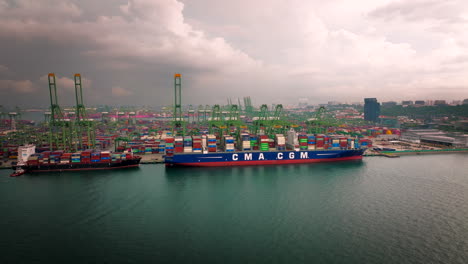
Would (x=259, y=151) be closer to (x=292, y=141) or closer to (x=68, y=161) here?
(x=292, y=141)

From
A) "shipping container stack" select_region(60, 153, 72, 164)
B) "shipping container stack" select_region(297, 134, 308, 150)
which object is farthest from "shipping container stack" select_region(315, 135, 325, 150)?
"shipping container stack" select_region(60, 153, 72, 164)

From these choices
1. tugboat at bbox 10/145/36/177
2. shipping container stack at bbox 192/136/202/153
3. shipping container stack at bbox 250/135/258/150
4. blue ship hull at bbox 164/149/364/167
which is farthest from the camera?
shipping container stack at bbox 250/135/258/150

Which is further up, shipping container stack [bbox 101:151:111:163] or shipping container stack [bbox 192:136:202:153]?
shipping container stack [bbox 192:136:202:153]

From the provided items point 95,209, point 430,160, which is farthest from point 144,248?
point 430,160

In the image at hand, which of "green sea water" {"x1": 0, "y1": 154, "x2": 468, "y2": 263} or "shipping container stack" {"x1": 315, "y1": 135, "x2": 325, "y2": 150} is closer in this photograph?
"green sea water" {"x1": 0, "y1": 154, "x2": 468, "y2": 263}

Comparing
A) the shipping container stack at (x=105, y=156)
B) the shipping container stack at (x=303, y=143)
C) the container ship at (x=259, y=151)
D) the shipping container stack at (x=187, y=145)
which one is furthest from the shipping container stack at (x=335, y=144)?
the shipping container stack at (x=105, y=156)

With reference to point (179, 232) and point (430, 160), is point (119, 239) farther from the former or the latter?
point (430, 160)

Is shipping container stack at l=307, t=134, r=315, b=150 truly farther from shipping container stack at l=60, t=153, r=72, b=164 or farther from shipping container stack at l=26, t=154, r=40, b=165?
shipping container stack at l=26, t=154, r=40, b=165
